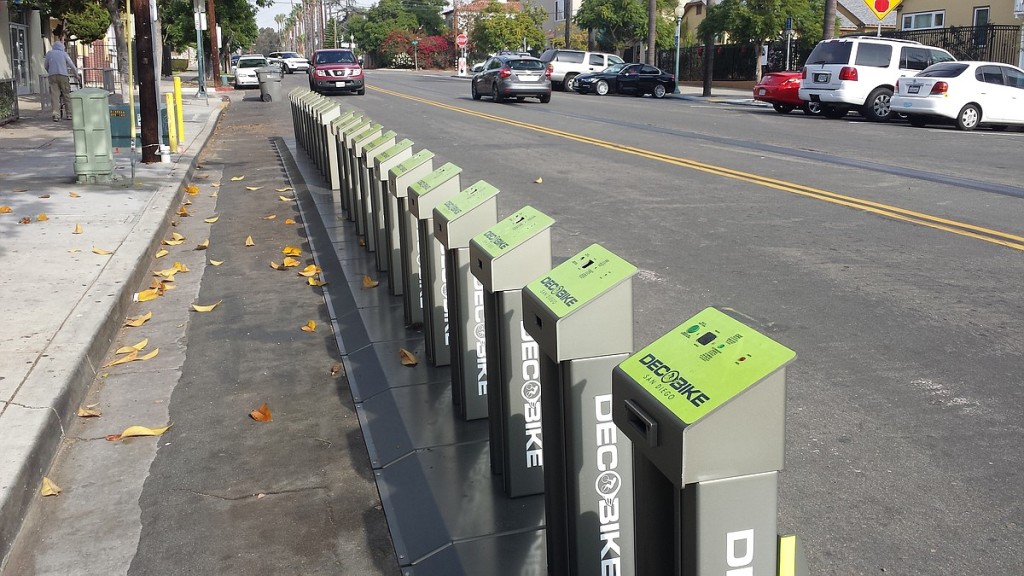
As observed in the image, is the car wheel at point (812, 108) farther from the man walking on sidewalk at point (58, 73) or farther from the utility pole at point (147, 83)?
the man walking on sidewalk at point (58, 73)

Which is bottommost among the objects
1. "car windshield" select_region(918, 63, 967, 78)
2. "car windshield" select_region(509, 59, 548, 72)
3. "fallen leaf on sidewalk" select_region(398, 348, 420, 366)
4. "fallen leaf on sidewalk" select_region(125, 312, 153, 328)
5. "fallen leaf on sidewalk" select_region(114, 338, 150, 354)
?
"fallen leaf on sidewalk" select_region(114, 338, 150, 354)

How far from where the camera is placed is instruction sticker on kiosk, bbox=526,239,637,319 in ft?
8.73

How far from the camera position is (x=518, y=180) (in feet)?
40.8

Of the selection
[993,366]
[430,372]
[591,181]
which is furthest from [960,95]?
[430,372]

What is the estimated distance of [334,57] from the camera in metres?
36.9

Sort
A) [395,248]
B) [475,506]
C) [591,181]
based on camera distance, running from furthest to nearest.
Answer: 1. [591,181]
2. [395,248]
3. [475,506]

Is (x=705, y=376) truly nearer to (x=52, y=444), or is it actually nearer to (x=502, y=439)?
(x=502, y=439)

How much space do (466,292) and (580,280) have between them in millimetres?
1480

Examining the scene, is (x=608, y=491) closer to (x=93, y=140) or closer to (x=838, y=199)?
(x=838, y=199)

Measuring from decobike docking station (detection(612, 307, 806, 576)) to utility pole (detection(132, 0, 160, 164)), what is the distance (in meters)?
13.5

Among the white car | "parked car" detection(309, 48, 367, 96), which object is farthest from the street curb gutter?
"parked car" detection(309, 48, 367, 96)

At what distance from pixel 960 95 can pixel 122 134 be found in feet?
52.8

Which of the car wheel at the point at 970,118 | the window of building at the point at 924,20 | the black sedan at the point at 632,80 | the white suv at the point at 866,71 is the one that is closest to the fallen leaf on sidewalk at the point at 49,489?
the car wheel at the point at 970,118

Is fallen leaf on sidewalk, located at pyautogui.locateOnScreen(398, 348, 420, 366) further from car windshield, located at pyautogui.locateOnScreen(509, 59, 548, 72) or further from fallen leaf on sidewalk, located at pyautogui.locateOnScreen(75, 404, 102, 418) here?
car windshield, located at pyautogui.locateOnScreen(509, 59, 548, 72)
